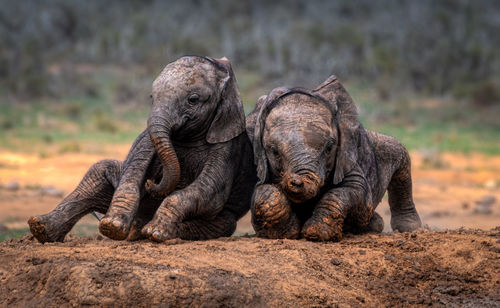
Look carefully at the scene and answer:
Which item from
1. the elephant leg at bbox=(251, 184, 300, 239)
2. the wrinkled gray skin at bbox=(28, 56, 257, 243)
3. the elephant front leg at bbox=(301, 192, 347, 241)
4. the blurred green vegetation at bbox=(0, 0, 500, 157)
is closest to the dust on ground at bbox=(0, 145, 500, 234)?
the blurred green vegetation at bbox=(0, 0, 500, 157)

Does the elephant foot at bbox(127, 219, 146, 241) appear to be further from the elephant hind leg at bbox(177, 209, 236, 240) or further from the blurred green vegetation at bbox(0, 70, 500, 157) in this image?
the blurred green vegetation at bbox(0, 70, 500, 157)

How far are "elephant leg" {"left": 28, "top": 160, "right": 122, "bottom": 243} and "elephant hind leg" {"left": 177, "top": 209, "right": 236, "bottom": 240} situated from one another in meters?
0.74

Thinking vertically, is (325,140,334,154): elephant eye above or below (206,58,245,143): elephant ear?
below

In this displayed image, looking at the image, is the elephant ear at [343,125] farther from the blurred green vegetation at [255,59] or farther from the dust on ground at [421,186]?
the blurred green vegetation at [255,59]

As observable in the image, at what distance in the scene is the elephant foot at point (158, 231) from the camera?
5.67 meters

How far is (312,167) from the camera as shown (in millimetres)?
5758

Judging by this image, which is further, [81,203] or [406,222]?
[406,222]

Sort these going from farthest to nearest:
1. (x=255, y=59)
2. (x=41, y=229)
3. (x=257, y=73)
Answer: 1. (x=255, y=59)
2. (x=257, y=73)
3. (x=41, y=229)

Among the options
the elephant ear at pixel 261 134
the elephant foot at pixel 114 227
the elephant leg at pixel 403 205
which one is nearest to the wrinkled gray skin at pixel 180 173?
the elephant foot at pixel 114 227

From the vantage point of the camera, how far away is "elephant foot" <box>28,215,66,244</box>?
580 centimetres

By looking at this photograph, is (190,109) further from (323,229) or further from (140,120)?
(140,120)

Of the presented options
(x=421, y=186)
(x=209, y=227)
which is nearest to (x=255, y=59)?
(x=421, y=186)

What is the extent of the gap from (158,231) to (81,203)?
94 centimetres

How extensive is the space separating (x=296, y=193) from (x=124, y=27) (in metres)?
42.3
